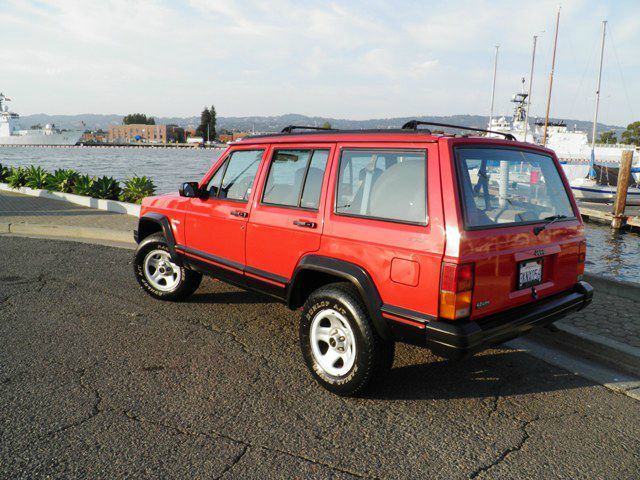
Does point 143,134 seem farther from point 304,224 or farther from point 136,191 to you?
point 304,224

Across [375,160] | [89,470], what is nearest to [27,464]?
[89,470]

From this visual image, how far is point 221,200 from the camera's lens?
181 inches

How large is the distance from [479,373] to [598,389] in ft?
2.85

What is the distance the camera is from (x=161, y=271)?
556cm

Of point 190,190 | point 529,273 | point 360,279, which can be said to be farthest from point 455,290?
point 190,190

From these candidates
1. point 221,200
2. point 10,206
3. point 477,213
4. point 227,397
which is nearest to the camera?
point 477,213

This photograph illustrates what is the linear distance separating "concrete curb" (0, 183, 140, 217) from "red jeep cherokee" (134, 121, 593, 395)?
8088 mm

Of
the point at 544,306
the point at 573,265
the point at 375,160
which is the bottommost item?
the point at 544,306

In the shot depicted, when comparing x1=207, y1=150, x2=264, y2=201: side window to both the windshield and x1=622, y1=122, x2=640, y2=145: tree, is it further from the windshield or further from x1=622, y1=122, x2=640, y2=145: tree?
x1=622, y1=122, x2=640, y2=145: tree

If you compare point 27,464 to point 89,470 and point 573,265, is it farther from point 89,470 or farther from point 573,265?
point 573,265

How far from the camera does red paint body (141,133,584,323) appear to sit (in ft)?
9.72

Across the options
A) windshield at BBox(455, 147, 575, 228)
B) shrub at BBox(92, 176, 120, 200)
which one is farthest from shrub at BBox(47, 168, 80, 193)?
windshield at BBox(455, 147, 575, 228)

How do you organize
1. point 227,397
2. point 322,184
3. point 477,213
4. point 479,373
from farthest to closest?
Answer: point 479,373 < point 322,184 < point 227,397 < point 477,213

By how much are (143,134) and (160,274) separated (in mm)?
194895
